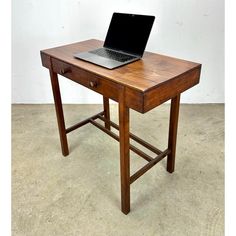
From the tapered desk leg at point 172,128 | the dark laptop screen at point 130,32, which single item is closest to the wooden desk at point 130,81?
the tapered desk leg at point 172,128

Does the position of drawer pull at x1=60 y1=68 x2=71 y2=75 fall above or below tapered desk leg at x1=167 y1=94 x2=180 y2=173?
above

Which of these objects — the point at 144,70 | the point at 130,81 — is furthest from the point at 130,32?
the point at 130,81

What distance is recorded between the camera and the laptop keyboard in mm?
1460

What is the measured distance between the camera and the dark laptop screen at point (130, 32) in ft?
4.68

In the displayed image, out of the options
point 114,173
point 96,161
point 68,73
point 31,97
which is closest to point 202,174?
point 114,173

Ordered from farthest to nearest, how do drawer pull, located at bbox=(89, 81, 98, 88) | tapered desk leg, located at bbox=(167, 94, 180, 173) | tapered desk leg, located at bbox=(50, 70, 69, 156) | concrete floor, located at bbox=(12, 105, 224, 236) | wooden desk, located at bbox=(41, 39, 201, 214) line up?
tapered desk leg, located at bbox=(50, 70, 69, 156), tapered desk leg, located at bbox=(167, 94, 180, 173), concrete floor, located at bbox=(12, 105, 224, 236), drawer pull, located at bbox=(89, 81, 98, 88), wooden desk, located at bbox=(41, 39, 201, 214)

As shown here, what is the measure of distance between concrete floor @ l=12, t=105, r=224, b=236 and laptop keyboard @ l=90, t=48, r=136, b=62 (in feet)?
2.81

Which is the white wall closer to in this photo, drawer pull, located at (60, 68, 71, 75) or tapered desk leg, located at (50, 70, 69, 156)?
tapered desk leg, located at (50, 70, 69, 156)

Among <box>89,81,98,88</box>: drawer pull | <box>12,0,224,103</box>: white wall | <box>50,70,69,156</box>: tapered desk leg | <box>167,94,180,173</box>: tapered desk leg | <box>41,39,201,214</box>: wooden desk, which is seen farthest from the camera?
<box>12,0,224,103</box>: white wall

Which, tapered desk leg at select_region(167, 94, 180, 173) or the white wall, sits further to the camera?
the white wall

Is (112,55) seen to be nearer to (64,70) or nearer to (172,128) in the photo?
(64,70)

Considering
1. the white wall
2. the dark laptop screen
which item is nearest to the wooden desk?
the dark laptop screen

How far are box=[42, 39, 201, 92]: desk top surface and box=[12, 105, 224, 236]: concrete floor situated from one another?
83 centimetres

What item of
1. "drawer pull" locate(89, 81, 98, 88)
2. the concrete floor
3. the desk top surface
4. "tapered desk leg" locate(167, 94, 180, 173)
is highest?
the desk top surface
